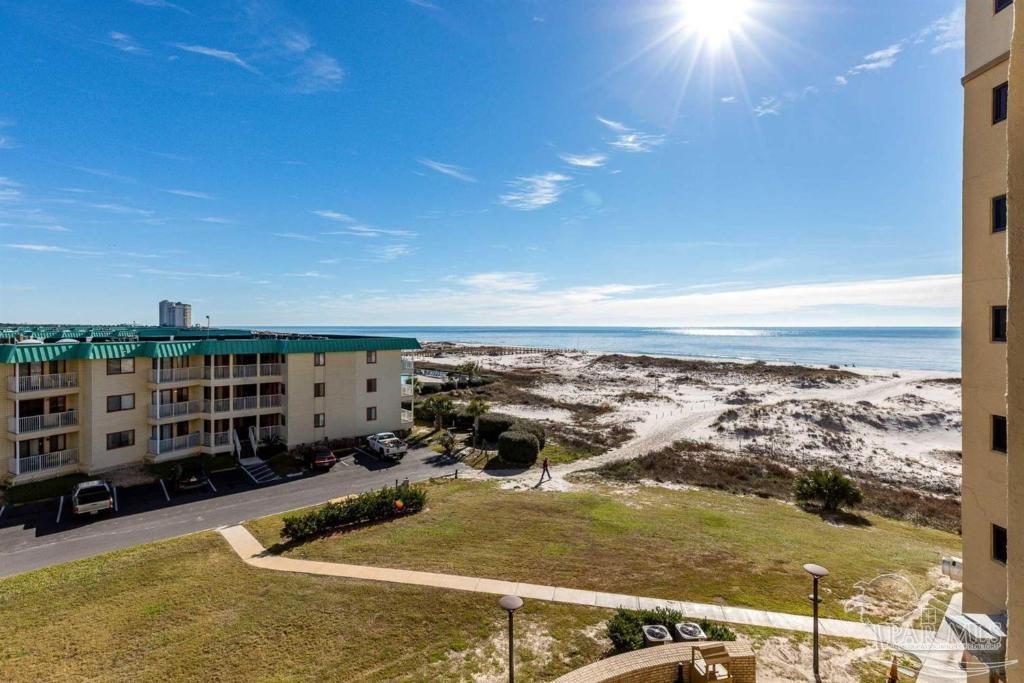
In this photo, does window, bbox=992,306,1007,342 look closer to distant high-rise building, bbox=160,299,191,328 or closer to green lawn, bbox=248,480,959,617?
green lawn, bbox=248,480,959,617

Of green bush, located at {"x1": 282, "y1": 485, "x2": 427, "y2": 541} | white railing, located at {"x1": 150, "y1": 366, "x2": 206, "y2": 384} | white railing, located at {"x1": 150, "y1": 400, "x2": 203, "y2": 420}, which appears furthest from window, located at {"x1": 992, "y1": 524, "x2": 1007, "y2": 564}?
white railing, located at {"x1": 150, "y1": 366, "x2": 206, "y2": 384}

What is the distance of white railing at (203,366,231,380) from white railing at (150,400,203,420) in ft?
6.02

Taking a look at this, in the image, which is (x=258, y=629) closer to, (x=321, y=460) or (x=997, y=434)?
(x=321, y=460)

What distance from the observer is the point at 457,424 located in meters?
39.3

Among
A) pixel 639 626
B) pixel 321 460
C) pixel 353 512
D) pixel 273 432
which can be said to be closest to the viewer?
pixel 639 626

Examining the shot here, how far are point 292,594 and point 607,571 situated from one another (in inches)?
387

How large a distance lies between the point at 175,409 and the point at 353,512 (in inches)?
646

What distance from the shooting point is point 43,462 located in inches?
962

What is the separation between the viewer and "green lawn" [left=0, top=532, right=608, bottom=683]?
10922 millimetres

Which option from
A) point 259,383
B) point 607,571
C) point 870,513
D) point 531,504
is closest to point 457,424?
point 259,383

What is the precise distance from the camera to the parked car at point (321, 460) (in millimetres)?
27797

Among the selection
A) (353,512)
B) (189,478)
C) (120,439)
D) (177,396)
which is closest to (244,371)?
(177,396)

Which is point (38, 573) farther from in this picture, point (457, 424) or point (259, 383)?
point (457, 424)

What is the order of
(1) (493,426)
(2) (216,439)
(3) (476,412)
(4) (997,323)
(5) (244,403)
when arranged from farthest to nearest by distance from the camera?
(3) (476,412), (1) (493,426), (5) (244,403), (2) (216,439), (4) (997,323)
